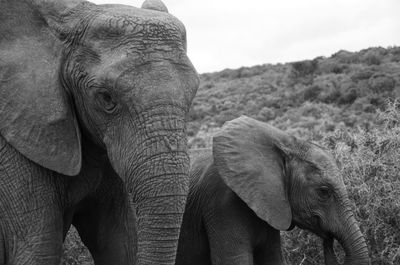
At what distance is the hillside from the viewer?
22109mm

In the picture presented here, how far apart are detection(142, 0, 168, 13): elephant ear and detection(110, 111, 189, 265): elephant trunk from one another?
0.87 metres

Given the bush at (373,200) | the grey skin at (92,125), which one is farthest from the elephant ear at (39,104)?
the bush at (373,200)

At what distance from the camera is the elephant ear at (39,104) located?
388 centimetres

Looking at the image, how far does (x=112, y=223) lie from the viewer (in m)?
4.39

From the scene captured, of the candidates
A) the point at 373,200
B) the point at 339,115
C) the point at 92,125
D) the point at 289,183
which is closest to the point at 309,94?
the point at 339,115

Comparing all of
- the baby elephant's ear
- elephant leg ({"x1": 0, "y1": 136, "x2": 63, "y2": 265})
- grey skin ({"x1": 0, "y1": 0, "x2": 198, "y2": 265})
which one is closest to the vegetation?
the baby elephant's ear

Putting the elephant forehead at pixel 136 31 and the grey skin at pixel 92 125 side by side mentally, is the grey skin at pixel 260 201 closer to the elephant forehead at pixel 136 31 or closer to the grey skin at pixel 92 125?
the grey skin at pixel 92 125

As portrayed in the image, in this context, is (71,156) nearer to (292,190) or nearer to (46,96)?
(46,96)

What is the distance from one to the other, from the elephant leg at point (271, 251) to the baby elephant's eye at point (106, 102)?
2.60 meters

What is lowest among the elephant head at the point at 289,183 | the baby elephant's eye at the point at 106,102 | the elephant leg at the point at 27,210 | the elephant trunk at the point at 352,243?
the elephant trunk at the point at 352,243

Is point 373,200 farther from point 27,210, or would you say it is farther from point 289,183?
point 27,210

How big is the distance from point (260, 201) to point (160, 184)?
2.40 m

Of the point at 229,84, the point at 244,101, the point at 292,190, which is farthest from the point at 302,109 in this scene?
the point at 292,190

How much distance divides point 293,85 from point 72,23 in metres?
28.5
